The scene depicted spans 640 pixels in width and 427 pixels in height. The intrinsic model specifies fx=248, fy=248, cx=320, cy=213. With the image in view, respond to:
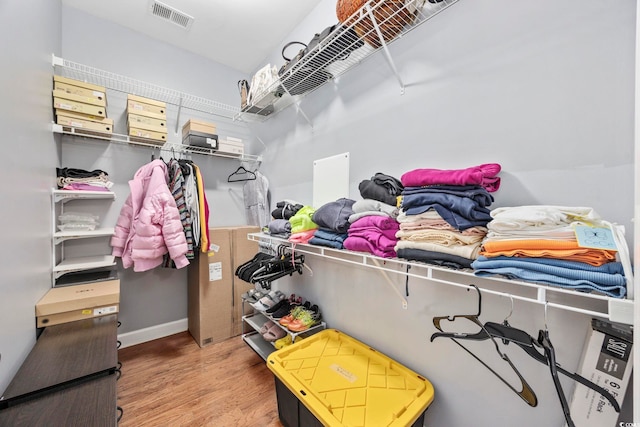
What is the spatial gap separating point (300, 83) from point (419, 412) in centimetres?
207

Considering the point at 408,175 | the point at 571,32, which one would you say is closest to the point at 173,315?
the point at 408,175

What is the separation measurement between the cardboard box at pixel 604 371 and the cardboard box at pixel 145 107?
2.94 meters

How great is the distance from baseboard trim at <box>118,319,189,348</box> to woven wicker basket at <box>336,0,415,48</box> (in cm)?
298

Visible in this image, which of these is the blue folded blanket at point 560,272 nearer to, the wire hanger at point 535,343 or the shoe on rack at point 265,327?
the wire hanger at point 535,343

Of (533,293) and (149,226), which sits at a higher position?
(149,226)

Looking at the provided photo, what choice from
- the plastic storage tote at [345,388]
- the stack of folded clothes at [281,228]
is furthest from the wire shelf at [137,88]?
the plastic storage tote at [345,388]

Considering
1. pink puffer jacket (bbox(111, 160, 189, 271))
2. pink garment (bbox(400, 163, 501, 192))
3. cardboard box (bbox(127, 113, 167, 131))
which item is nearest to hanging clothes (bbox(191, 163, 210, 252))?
pink puffer jacket (bbox(111, 160, 189, 271))

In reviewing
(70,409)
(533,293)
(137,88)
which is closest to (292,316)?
(70,409)

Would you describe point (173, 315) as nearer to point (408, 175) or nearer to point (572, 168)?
point (408, 175)

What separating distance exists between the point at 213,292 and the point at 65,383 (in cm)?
139

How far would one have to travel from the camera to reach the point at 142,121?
2102 millimetres

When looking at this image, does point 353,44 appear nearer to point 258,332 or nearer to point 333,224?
point 333,224

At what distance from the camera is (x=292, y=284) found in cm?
223

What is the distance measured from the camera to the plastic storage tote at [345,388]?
3.39ft
